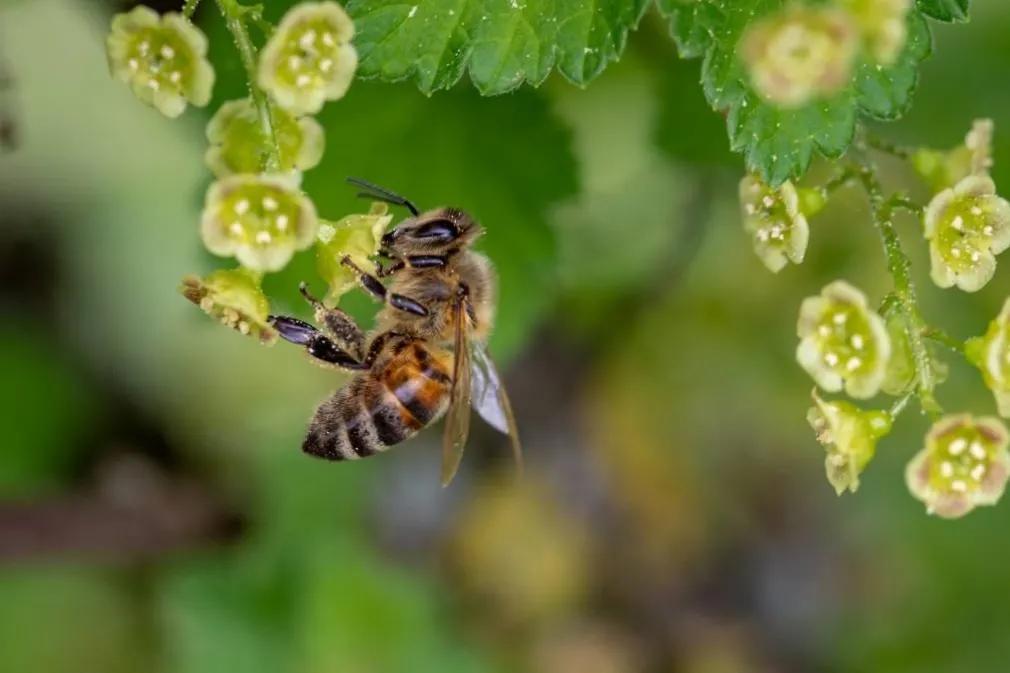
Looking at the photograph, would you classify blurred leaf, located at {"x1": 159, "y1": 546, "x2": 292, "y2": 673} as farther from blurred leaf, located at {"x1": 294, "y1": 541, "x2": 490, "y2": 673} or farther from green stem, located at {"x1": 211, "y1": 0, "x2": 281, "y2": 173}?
green stem, located at {"x1": 211, "y1": 0, "x2": 281, "y2": 173}

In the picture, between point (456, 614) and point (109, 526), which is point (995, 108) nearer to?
point (456, 614)

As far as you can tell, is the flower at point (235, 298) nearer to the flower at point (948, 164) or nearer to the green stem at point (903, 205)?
the green stem at point (903, 205)

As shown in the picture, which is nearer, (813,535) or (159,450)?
(159,450)

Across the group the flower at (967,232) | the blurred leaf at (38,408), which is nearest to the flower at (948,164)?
the flower at (967,232)

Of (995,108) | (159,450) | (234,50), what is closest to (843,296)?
(234,50)

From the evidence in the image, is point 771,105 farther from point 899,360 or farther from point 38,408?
point 38,408

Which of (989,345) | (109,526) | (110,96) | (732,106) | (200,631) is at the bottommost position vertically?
(200,631)
